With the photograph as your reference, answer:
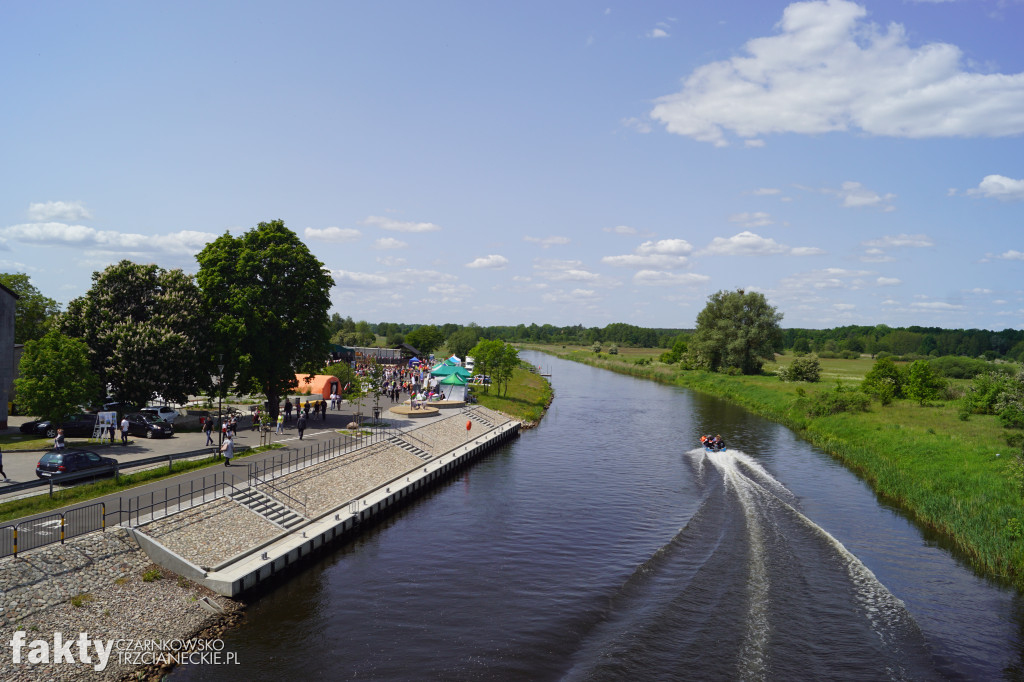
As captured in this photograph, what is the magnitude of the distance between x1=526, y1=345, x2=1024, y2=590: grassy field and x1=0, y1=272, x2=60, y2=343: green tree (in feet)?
240

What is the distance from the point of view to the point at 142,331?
4219 cm

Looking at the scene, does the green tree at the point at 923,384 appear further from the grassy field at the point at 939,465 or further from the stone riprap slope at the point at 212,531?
the stone riprap slope at the point at 212,531

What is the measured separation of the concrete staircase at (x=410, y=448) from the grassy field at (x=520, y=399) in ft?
85.1

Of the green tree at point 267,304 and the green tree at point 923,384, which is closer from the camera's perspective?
the green tree at point 267,304

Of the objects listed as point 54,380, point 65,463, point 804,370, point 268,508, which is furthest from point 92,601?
point 804,370

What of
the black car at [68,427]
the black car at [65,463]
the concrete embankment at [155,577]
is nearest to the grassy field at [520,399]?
the black car at [68,427]

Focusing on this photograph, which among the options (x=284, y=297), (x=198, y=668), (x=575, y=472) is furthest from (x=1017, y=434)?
(x=284, y=297)

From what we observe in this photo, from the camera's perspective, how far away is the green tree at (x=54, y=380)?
114ft

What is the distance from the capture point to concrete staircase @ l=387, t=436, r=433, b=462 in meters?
45.8

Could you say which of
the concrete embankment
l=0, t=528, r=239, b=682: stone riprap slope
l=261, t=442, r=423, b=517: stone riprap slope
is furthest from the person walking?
l=0, t=528, r=239, b=682: stone riprap slope

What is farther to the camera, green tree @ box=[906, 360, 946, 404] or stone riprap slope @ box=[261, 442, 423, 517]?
green tree @ box=[906, 360, 946, 404]

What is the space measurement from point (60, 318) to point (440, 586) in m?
35.9

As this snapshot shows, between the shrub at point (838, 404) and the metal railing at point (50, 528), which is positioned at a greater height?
the shrub at point (838, 404)

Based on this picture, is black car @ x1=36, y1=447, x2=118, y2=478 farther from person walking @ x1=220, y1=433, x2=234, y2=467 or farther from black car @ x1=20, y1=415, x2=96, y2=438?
black car @ x1=20, y1=415, x2=96, y2=438
